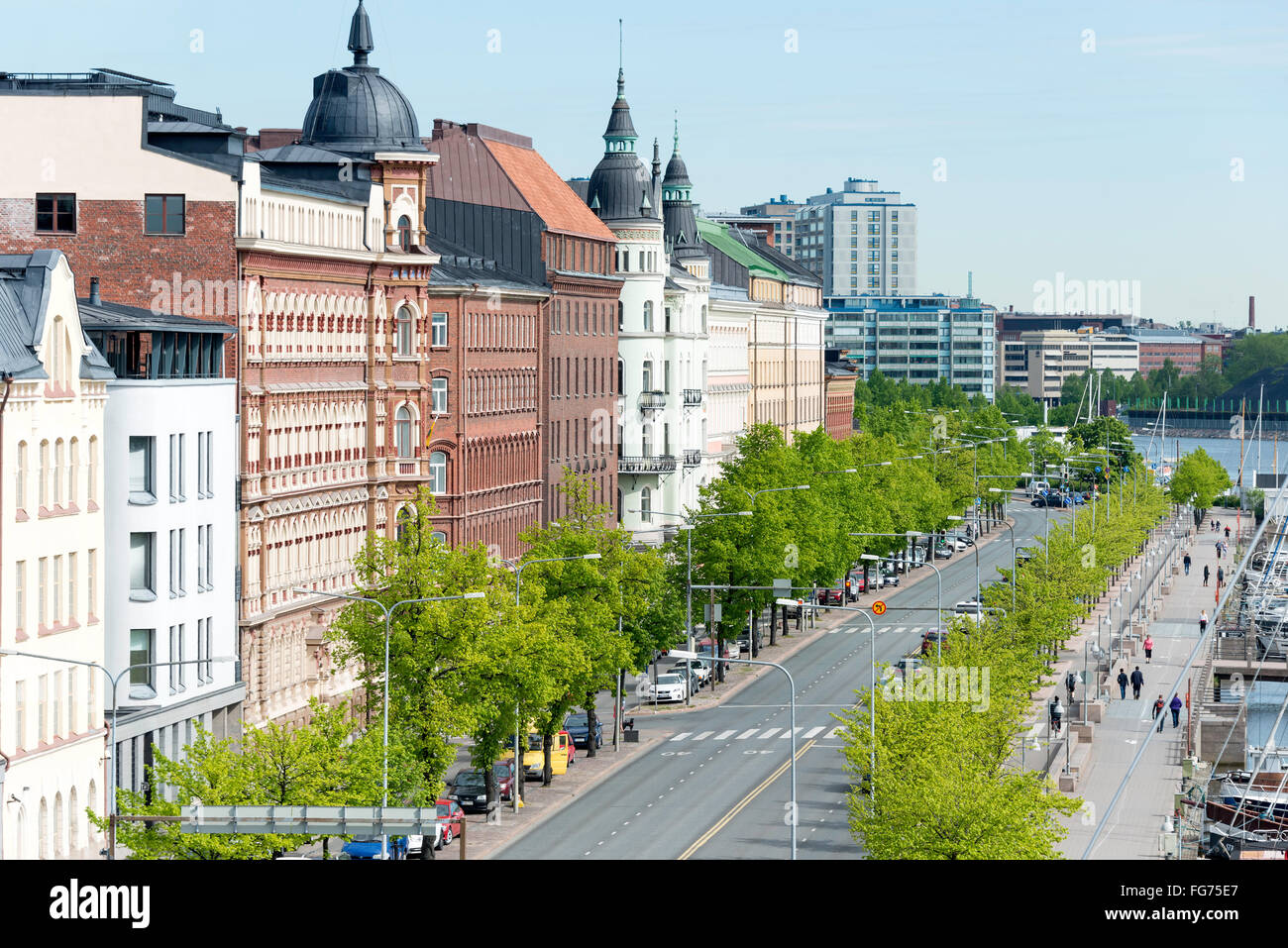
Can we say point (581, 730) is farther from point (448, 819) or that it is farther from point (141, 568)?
point (141, 568)

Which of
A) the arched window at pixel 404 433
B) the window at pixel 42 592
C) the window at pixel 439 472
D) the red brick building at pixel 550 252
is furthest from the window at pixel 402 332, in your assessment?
the window at pixel 42 592

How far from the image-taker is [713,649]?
4200 inches

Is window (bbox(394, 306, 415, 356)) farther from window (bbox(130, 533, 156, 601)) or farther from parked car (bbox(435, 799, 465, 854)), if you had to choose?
parked car (bbox(435, 799, 465, 854))

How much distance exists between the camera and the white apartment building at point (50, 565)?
57.1 metres

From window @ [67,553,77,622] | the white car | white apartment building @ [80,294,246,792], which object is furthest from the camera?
the white car

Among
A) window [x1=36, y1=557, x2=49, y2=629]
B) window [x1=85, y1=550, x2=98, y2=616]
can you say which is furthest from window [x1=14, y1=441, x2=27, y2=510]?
window [x1=85, y1=550, x2=98, y2=616]

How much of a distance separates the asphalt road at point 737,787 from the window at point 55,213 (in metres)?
27.1

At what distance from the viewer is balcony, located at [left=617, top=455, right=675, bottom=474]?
14488 centimetres

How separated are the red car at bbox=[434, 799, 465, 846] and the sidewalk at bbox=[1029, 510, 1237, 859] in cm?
1761

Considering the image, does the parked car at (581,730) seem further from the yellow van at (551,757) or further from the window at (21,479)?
the window at (21,479)

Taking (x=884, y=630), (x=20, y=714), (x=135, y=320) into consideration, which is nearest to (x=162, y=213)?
(x=135, y=320)

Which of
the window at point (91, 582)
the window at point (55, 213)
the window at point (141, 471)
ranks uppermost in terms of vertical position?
the window at point (55, 213)
